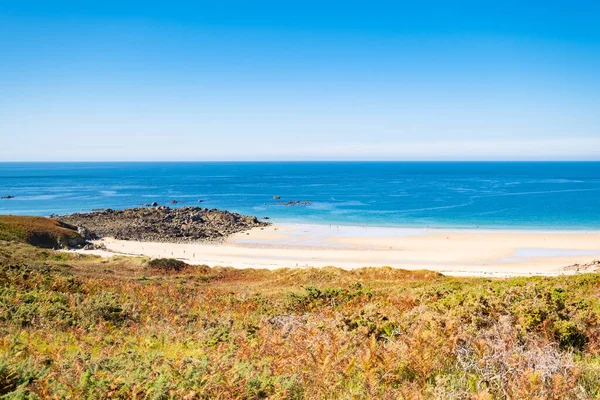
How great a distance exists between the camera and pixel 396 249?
51.2 metres

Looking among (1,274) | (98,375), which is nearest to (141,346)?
(98,375)

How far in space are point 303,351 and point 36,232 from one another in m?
49.5

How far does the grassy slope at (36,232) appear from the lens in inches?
1687

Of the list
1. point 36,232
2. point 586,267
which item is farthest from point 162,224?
point 586,267

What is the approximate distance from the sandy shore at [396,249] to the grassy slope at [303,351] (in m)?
29.5

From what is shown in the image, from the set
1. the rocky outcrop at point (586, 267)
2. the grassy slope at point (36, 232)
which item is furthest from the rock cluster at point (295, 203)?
the rocky outcrop at point (586, 267)

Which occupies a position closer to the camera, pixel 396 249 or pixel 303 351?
pixel 303 351

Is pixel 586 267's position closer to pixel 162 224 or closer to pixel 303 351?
pixel 303 351

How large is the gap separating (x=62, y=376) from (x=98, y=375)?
18.3 inches

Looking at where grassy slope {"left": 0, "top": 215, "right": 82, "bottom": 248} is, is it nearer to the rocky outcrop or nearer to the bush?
the bush

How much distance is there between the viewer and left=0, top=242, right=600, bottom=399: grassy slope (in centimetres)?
524

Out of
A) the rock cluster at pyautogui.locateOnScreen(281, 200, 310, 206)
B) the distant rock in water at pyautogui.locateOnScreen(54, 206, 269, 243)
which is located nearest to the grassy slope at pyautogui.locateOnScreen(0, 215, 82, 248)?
the distant rock in water at pyautogui.locateOnScreen(54, 206, 269, 243)

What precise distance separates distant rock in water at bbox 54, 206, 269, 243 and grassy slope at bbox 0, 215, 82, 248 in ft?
18.2

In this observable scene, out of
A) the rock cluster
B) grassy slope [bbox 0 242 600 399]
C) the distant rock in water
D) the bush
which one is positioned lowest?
the distant rock in water
